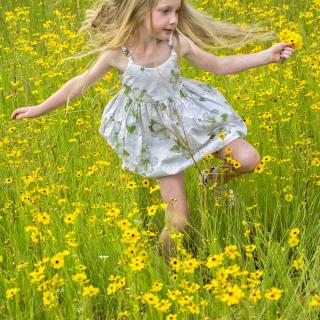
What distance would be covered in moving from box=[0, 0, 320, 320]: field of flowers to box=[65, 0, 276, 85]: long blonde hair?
0.92ft

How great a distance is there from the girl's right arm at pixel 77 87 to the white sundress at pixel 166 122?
3.5 inches

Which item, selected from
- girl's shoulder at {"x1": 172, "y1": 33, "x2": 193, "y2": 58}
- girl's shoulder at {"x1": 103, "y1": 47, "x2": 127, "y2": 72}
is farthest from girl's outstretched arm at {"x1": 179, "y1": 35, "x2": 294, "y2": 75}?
girl's shoulder at {"x1": 103, "y1": 47, "x2": 127, "y2": 72}

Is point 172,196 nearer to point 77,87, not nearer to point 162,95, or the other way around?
point 162,95

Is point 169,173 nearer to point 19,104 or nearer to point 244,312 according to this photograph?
point 244,312

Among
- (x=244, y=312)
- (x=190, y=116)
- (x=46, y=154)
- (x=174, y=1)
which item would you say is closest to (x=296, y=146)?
(x=190, y=116)

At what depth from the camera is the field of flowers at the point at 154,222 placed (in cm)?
231

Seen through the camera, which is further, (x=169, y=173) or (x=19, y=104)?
(x=19, y=104)

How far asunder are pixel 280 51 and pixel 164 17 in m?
0.51

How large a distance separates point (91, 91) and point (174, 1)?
1.77 metres

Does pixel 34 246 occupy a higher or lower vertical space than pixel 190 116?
lower

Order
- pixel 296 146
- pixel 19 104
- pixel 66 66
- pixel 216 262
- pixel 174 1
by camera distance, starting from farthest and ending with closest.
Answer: pixel 66 66 → pixel 19 104 → pixel 296 146 → pixel 174 1 → pixel 216 262

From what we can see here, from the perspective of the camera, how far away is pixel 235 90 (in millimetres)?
4418

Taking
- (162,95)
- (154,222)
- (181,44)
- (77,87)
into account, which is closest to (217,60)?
(181,44)

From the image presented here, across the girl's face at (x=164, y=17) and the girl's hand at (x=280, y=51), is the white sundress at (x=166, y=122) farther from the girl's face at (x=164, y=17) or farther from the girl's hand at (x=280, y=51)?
the girl's hand at (x=280, y=51)
